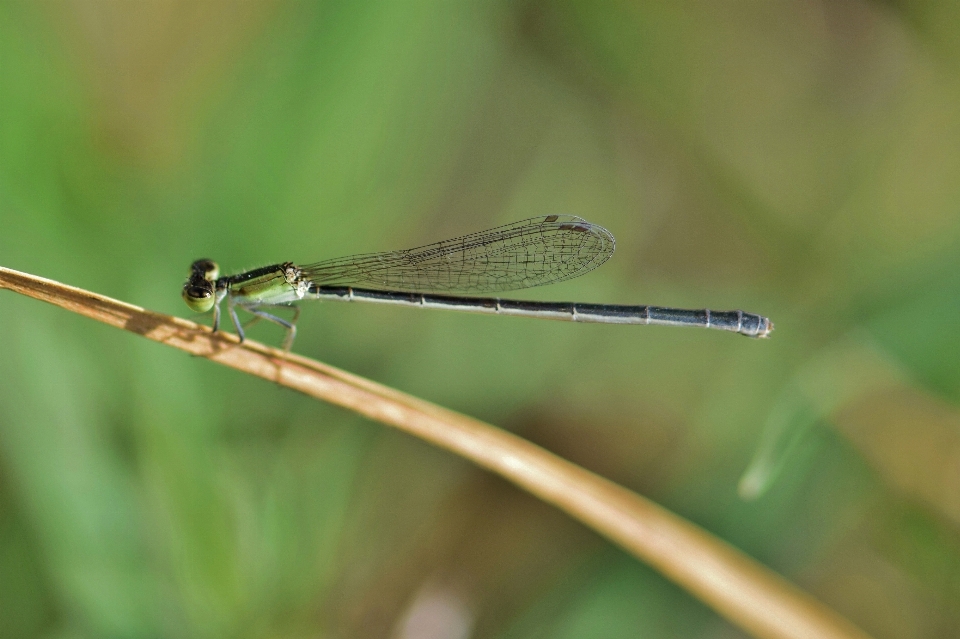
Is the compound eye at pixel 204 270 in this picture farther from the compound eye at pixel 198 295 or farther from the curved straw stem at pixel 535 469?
the curved straw stem at pixel 535 469

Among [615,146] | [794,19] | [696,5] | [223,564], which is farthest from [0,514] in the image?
[794,19]

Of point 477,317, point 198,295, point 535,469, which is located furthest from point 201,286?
point 535,469

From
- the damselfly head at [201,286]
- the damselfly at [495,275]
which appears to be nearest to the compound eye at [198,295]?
the damselfly head at [201,286]

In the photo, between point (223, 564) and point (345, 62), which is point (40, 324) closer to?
point (223, 564)

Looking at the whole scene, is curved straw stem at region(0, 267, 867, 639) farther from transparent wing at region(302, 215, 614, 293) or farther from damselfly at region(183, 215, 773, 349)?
transparent wing at region(302, 215, 614, 293)

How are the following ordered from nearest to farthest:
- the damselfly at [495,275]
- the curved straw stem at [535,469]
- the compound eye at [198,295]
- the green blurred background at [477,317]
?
the curved straw stem at [535,469] → the green blurred background at [477,317] → the compound eye at [198,295] → the damselfly at [495,275]

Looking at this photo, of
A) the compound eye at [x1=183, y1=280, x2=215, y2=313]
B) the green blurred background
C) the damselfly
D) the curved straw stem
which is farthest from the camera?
the damselfly

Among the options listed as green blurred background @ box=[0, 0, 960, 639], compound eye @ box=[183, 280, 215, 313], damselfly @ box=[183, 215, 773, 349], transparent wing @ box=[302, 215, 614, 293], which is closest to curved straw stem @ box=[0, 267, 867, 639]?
green blurred background @ box=[0, 0, 960, 639]
